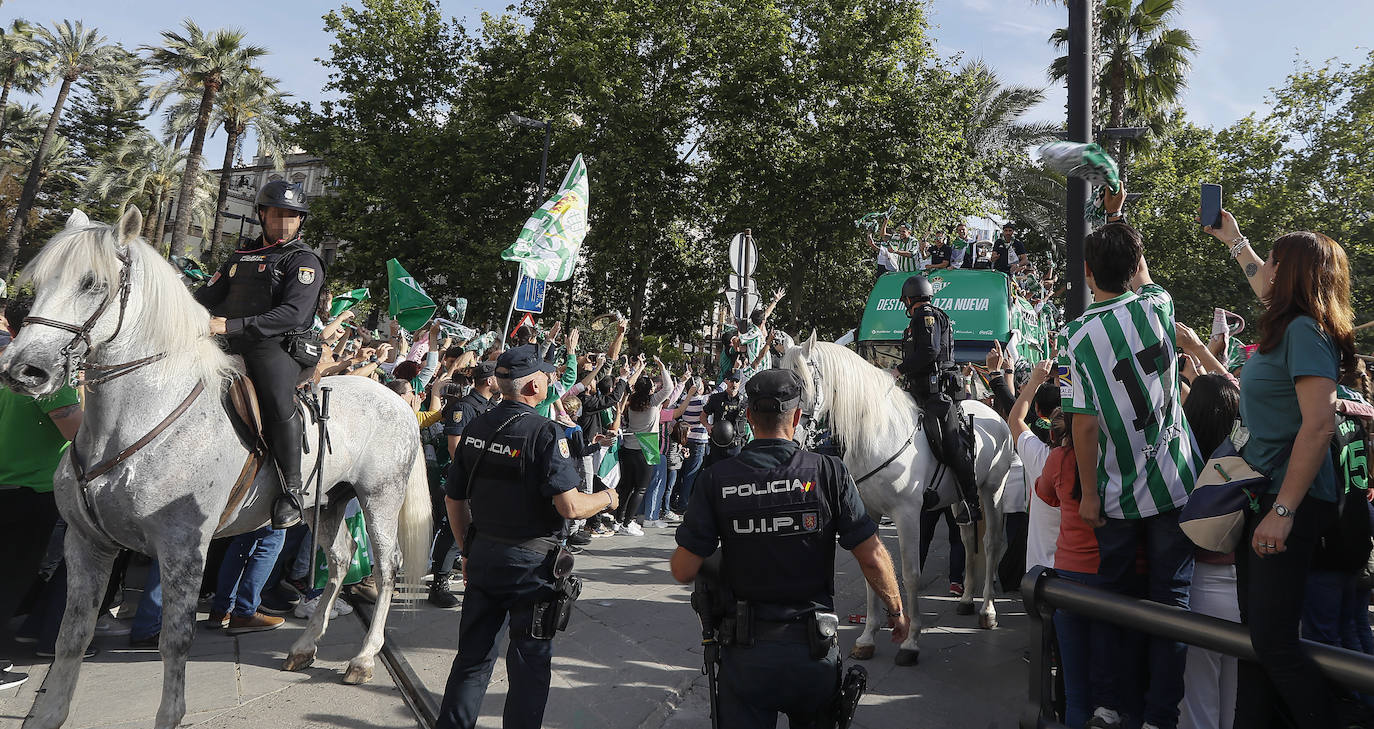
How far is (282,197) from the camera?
184 inches

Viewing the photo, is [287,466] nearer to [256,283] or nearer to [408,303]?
[256,283]

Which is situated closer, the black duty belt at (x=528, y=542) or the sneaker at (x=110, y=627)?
the black duty belt at (x=528, y=542)

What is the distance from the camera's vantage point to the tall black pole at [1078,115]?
553 cm

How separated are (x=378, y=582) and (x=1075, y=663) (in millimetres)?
4073

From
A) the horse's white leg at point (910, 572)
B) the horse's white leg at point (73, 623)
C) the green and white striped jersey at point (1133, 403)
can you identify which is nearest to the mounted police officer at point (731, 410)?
the horse's white leg at point (910, 572)

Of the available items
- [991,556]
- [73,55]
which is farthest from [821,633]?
[73,55]

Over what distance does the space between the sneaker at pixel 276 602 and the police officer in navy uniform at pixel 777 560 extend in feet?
15.0

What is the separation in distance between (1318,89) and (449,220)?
29051mm

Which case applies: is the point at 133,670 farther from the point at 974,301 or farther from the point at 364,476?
the point at 974,301

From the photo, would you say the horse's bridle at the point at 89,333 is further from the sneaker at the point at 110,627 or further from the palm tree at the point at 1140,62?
the palm tree at the point at 1140,62

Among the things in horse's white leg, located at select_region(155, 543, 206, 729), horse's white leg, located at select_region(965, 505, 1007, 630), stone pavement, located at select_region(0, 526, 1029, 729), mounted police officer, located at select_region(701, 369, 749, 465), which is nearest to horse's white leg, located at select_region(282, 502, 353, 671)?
stone pavement, located at select_region(0, 526, 1029, 729)

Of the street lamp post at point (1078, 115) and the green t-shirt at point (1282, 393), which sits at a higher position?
the street lamp post at point (1078, 115)

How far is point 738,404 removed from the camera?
30.6 ft

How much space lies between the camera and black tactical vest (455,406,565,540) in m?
3.69
